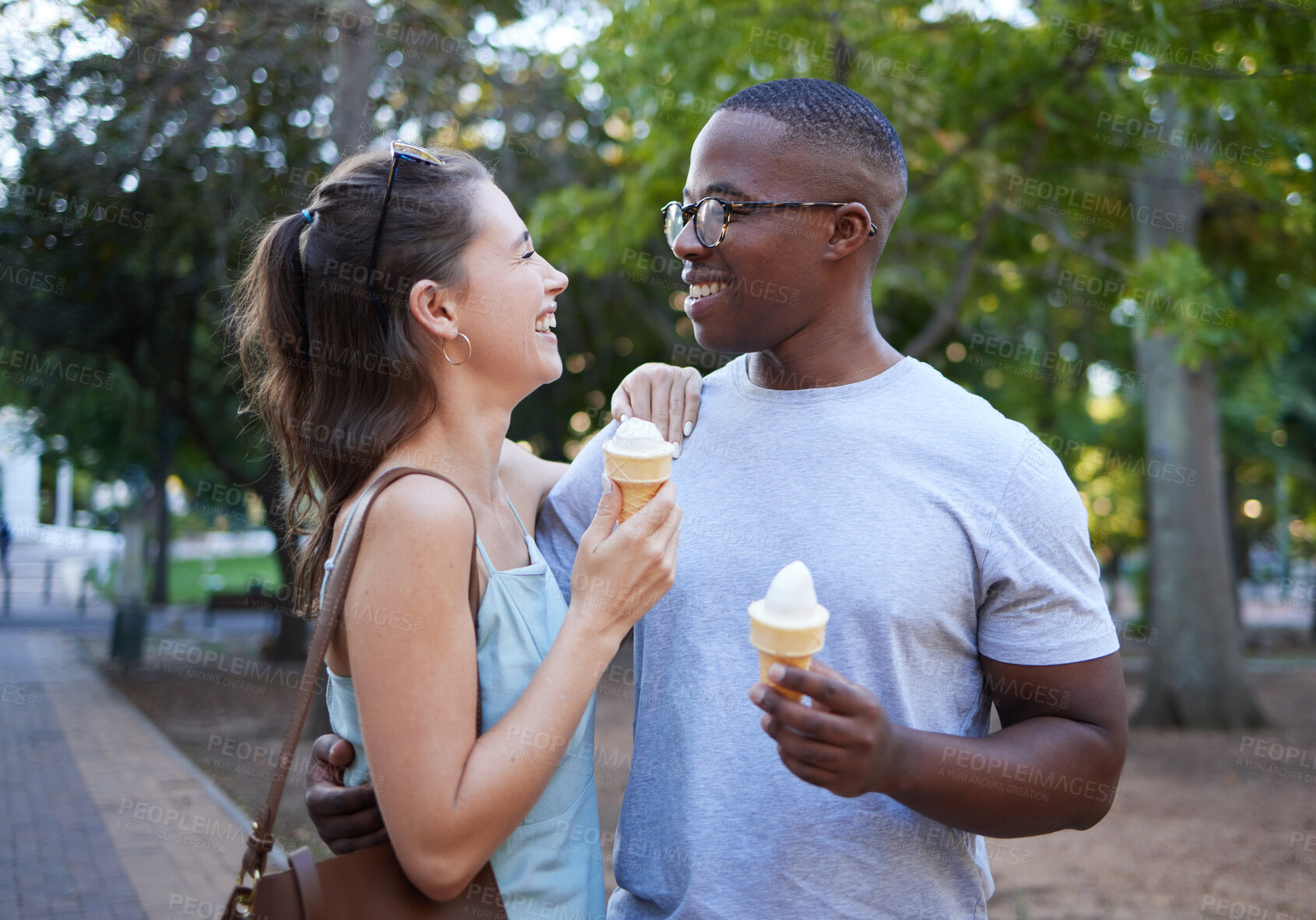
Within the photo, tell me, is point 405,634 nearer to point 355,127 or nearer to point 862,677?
point 862,677

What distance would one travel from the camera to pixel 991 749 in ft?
6.05

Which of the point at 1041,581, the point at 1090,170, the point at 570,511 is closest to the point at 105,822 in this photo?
the point at 570,511

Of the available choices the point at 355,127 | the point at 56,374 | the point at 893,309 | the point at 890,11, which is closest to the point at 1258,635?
the point at 893,309

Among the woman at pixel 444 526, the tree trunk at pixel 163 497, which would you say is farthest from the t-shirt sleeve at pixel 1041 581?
the tree trunk at pixel 163 497

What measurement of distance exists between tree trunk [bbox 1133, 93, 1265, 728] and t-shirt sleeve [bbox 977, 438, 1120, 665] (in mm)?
11362

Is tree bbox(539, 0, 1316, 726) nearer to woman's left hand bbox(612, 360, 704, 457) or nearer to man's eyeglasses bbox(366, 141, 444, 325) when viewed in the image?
woman's left hand bbox(612, 360, 704, 457)

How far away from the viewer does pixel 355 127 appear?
886 centimetres

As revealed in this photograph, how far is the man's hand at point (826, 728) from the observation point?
1.58 metres

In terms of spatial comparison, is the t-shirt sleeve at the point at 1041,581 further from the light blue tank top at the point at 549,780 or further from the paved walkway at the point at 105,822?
the paved walkway at the point at 105,822

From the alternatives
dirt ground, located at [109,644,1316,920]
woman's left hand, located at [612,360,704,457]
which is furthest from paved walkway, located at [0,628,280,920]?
woman's left hand, located at [612,360,704,457]

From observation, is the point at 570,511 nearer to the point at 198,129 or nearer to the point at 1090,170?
the point at 198,129

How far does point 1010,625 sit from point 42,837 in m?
8.17

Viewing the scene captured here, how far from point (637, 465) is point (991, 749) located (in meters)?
0.82

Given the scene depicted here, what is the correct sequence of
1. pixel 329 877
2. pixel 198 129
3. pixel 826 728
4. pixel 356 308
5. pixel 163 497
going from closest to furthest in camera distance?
pixel 826 728 < pixel 329 877 < pixel 356 308 < pixel 198 129 < pixel 163 497
